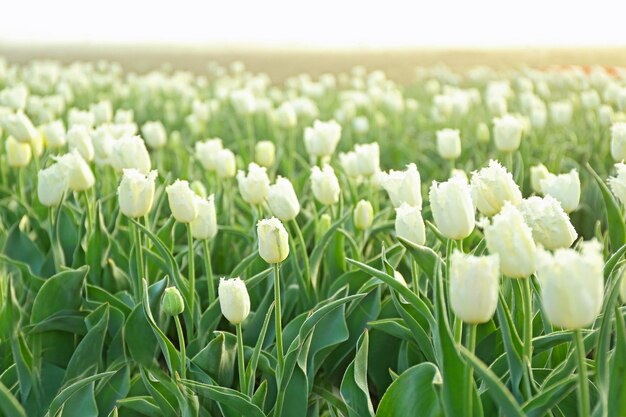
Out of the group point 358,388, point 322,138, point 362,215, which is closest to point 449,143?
point 322,138

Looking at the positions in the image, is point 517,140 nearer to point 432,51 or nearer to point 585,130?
point 585,130

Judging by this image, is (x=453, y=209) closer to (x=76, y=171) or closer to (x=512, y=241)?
(x=512, y=241)

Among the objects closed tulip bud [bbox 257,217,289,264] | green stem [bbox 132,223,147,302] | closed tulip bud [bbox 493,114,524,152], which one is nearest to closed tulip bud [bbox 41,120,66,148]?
green stem [bbox 132,223,147,302]

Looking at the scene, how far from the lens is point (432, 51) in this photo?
16.7 m

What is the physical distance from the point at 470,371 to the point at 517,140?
5.25 ft

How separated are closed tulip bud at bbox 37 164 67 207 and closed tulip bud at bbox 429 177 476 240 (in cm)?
112

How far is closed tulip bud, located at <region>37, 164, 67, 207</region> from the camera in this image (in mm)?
2006

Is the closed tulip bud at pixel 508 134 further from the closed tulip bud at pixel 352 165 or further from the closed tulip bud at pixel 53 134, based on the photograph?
the closed tulip bud at pixel 53 134

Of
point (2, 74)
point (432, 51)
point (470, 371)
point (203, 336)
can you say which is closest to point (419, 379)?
point (470, 371)

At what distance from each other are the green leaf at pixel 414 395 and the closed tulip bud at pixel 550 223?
0.92ft

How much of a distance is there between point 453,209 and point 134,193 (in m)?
0.77

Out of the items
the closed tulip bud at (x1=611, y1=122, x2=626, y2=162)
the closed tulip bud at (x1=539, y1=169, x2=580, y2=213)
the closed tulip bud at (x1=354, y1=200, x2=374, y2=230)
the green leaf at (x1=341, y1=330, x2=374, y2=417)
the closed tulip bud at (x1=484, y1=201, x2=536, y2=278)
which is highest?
the closed tulip bud at (x1=484, y1=201, x2=536, y2=278)

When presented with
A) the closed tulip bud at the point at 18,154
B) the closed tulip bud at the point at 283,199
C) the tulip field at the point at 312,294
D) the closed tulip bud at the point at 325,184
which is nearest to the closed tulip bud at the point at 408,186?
the tulip field at the point at 312,294

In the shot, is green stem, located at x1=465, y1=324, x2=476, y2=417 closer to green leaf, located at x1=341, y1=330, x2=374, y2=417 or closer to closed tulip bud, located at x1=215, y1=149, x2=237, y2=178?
green leaf, located at x1=341, y1=330, x2=374, y2=417
